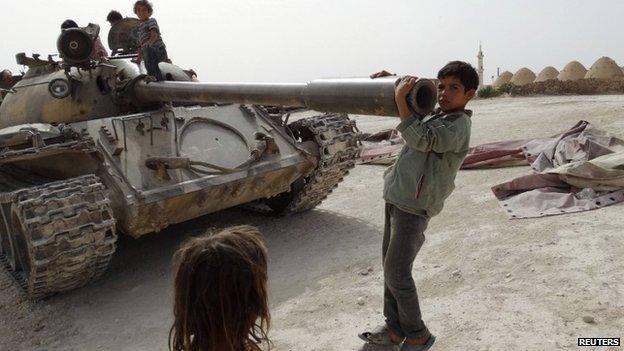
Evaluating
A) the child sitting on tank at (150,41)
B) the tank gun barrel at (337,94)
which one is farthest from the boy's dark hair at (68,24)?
the tank gun barrel at (337,94)

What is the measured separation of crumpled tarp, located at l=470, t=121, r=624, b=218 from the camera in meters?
5.43

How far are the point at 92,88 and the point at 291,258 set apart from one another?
9.44 ft

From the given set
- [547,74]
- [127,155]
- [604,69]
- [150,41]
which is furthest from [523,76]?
[127,155]

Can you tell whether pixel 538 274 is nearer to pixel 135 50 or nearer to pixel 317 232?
pixel 317 232

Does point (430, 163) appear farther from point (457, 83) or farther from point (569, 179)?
point (569, 179)

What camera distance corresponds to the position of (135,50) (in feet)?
24.5

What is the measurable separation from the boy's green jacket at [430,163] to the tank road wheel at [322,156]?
10.4 ft

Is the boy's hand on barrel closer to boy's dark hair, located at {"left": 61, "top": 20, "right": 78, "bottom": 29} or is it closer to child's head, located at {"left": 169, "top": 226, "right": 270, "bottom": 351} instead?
child's head, located at {"left": 169, "top": 226, "right": 270, "bottom": 351}

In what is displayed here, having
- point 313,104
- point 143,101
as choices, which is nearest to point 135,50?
point 143,101

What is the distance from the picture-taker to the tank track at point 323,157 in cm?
620

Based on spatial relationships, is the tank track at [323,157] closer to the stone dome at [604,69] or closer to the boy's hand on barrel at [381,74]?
the boy's hand on barrel at [381,74]

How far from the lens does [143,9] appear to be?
239 inches

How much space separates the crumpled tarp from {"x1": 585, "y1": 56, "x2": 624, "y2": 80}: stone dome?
18.3 m

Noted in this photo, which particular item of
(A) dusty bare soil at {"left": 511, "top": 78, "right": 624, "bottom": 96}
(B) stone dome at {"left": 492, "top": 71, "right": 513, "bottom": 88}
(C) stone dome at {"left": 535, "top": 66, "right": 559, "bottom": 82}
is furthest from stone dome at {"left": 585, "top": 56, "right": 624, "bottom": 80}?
(A) dusty bare soil at {"left": 511, "top": 78, "right": 624, "bottom": 96}
